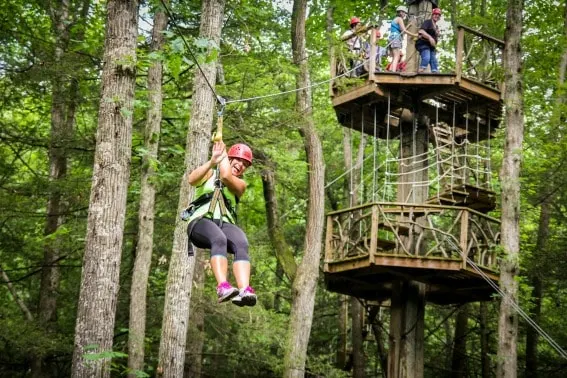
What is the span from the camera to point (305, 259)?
51.4ft

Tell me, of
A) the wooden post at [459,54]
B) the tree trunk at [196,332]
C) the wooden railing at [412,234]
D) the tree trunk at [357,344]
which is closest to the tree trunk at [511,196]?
the wooden railing at [412,234]

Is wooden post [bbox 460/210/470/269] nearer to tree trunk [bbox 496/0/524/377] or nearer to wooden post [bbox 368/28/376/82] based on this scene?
tree trunk [bbox 496/0/524/377]

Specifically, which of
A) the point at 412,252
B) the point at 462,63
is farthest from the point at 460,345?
the point at 462,63

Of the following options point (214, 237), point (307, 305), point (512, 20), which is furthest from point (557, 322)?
point (214, 237)

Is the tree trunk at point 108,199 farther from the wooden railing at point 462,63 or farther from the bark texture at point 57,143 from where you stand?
the bark texture at point 57,143

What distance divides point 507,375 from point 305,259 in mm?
6085

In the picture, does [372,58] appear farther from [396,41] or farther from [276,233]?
[276,233]

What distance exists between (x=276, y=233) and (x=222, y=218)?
1057cm

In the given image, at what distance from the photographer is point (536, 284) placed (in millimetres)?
18719

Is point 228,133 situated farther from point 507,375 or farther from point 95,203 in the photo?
point 95,203

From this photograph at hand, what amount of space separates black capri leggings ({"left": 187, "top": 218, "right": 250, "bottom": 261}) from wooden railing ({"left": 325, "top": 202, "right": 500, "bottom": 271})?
20.9ft

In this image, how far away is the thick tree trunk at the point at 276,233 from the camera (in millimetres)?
16422

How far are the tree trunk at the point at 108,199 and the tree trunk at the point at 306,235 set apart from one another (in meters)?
8.52

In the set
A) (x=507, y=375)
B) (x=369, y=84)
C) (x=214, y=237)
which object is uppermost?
(x=369, y=84)
